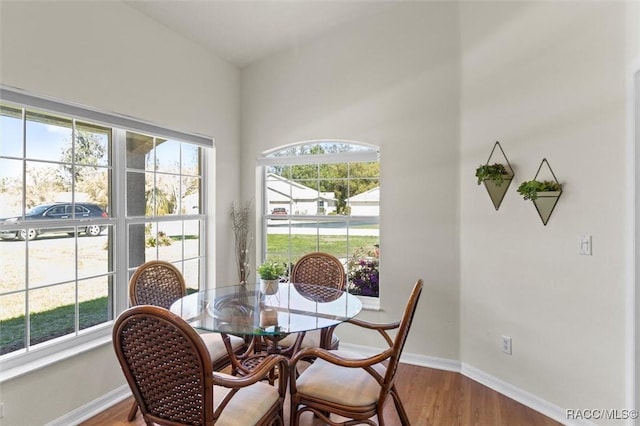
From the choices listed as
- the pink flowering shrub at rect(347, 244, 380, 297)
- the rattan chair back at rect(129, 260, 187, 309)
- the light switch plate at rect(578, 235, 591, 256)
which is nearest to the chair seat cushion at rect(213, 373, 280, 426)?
the rattan chair back at rect(129, 260, 187, 309)

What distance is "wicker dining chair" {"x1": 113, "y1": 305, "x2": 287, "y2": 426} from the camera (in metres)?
1.37

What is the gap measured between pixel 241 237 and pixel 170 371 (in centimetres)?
255

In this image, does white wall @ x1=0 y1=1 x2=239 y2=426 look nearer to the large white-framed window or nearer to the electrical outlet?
the large white-framed window

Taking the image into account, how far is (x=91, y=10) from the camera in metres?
2.33

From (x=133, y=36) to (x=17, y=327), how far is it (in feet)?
7.12

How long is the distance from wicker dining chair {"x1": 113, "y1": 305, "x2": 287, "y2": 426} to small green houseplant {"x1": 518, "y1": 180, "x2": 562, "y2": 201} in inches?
84.2

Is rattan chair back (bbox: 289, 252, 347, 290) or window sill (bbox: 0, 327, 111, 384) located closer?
window sill (bbox: 0, 327, 111, 384)

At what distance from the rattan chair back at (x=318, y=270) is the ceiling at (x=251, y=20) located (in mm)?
2206

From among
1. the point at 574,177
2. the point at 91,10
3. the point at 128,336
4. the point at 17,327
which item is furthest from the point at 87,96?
the point at 574,177

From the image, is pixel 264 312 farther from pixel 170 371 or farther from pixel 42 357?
pixel 42 357

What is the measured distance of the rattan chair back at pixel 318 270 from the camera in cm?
304

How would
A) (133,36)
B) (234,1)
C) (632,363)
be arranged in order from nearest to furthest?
(632,363) < (133,36) < (234,1)

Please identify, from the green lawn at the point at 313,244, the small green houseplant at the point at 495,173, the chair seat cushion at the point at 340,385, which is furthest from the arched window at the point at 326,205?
the chair seat cushion at the point at 340,385

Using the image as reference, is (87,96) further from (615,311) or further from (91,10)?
(615,311)
